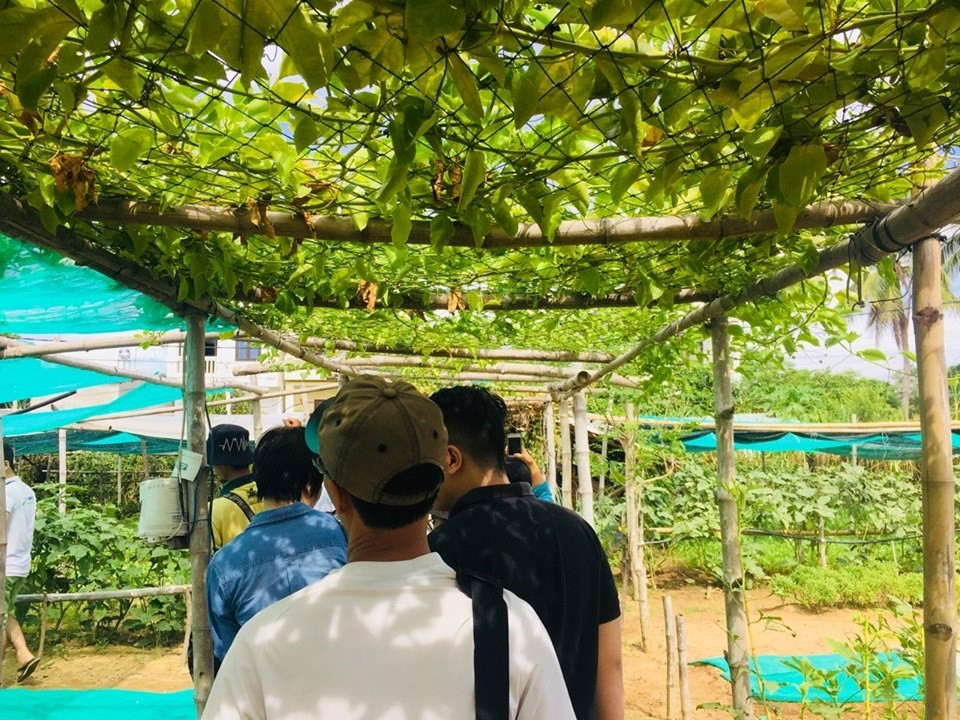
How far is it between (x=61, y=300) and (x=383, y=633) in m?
2.50

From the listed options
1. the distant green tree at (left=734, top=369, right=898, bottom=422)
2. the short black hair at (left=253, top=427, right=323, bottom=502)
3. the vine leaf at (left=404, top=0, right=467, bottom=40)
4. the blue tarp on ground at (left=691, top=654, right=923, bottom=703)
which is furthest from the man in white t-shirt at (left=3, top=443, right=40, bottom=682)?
the distant green tree at (left=734, top=369, right=898, bottom=422)

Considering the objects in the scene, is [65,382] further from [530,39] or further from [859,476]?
[859,476]

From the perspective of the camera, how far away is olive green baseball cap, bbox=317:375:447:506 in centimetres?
112

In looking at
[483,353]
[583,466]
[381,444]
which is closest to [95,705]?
[483,353]

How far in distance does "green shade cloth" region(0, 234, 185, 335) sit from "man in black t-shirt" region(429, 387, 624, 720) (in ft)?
5.17

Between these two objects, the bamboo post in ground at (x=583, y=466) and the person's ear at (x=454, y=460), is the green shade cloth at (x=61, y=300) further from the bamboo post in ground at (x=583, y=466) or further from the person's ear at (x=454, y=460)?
the bamboo post in ground at (x=583, y=466)

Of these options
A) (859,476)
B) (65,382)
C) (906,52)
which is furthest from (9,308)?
(859,476)

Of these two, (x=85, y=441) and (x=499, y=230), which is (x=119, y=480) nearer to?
(x=85, y=441)

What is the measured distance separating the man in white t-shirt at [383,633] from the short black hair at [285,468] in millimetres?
1058

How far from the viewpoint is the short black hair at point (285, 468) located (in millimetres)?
2166

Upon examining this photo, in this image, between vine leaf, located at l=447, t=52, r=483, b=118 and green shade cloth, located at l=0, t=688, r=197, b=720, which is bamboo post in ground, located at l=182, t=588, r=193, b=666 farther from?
vine leaf, located at l=447, t=52, r=483, b=118

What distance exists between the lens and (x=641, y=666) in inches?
253

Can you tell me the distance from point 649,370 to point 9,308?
3646mm

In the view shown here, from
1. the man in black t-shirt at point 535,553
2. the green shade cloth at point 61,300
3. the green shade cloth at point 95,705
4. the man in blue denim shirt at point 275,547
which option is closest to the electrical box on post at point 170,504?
the man in blue denim shirt at point 275,547
